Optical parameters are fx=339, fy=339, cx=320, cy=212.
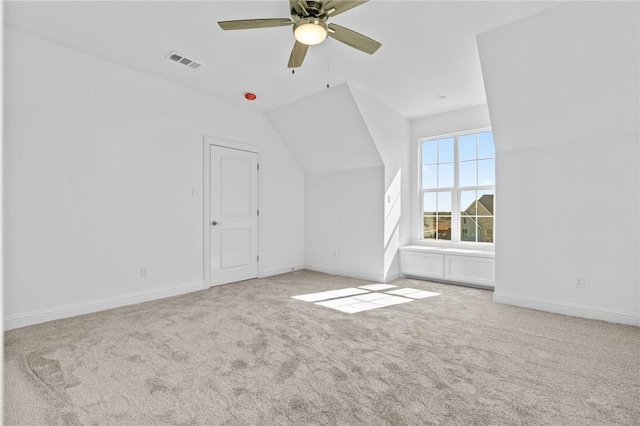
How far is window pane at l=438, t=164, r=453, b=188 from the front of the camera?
528 cm

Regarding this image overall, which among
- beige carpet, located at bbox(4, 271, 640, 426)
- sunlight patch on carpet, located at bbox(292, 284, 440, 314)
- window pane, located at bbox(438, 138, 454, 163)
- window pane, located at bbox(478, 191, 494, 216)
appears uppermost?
window pane, located at bbox(438, 138, 454, 163)

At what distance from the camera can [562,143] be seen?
359 centimetres

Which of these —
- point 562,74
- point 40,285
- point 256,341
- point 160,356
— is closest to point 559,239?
point 562,74

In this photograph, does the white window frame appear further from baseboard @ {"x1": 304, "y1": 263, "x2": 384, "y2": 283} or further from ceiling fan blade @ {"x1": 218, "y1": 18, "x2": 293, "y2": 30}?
ceiling fan blade @ {"x1": 218, "y1": 18, "x2": 293, "y2": 30}

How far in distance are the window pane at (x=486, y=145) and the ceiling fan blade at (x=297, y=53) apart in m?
3.28

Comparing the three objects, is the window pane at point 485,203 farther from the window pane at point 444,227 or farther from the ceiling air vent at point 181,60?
the ceiling air vent at point 181,60

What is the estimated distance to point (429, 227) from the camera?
550cm

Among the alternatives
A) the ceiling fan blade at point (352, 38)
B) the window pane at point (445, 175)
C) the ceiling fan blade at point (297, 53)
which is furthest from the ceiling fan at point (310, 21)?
the window pane at point (445, 175)

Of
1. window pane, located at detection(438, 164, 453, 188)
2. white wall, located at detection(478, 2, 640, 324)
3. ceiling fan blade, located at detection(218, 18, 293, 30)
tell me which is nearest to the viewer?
ceiling fan blade, located at detection(218, 18, 293, 30)

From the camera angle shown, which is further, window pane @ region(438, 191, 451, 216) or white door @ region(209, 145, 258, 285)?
window pane @ region(438, 191, 451, 216)

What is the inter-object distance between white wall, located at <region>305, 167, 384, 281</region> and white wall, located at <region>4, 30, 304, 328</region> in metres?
1.94

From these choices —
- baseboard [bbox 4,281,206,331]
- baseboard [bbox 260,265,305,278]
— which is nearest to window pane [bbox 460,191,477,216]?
baseboard [bbox 260,265,305,278]

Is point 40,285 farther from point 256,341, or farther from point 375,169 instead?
point 375,169

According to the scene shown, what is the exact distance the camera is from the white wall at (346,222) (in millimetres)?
5125
